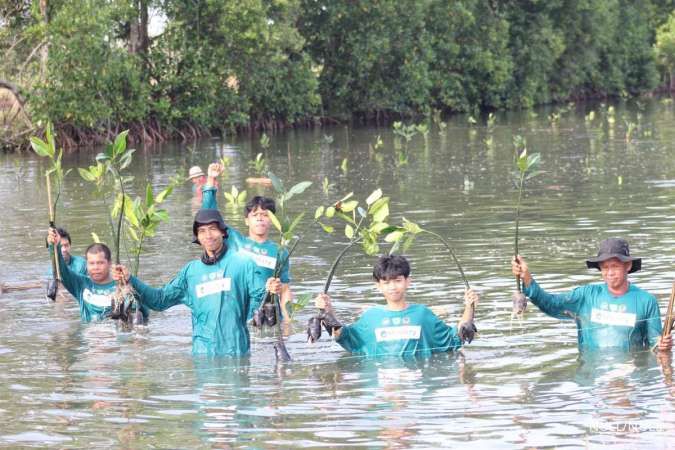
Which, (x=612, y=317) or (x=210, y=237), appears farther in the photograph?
(x=612, y=317)

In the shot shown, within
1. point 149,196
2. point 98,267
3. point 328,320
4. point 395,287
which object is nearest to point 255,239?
point 149,196

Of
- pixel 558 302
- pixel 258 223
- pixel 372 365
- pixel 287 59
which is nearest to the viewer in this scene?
pixel 558 302

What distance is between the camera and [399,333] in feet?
36.5

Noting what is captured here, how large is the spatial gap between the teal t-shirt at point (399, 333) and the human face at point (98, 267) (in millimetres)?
3318

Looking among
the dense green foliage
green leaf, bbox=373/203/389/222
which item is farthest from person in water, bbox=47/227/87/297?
the dense green foliage

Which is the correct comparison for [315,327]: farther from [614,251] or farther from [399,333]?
[614,251]

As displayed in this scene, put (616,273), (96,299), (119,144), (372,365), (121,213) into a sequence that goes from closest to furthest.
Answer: (616,273)
(372,365)
(119,144)
(121,213)
(96,299)

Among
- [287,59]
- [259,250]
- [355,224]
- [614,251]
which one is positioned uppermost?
[287,59]

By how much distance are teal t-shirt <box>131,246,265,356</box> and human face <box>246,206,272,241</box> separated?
1.60 meters

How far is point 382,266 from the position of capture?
10.7 metres

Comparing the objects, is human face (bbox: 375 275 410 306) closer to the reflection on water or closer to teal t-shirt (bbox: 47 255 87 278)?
the reflection on water

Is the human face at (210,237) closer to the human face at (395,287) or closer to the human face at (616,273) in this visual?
the human face at (395,287)

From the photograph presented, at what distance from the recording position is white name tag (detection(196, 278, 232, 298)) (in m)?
11.0

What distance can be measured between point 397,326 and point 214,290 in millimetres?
1515
